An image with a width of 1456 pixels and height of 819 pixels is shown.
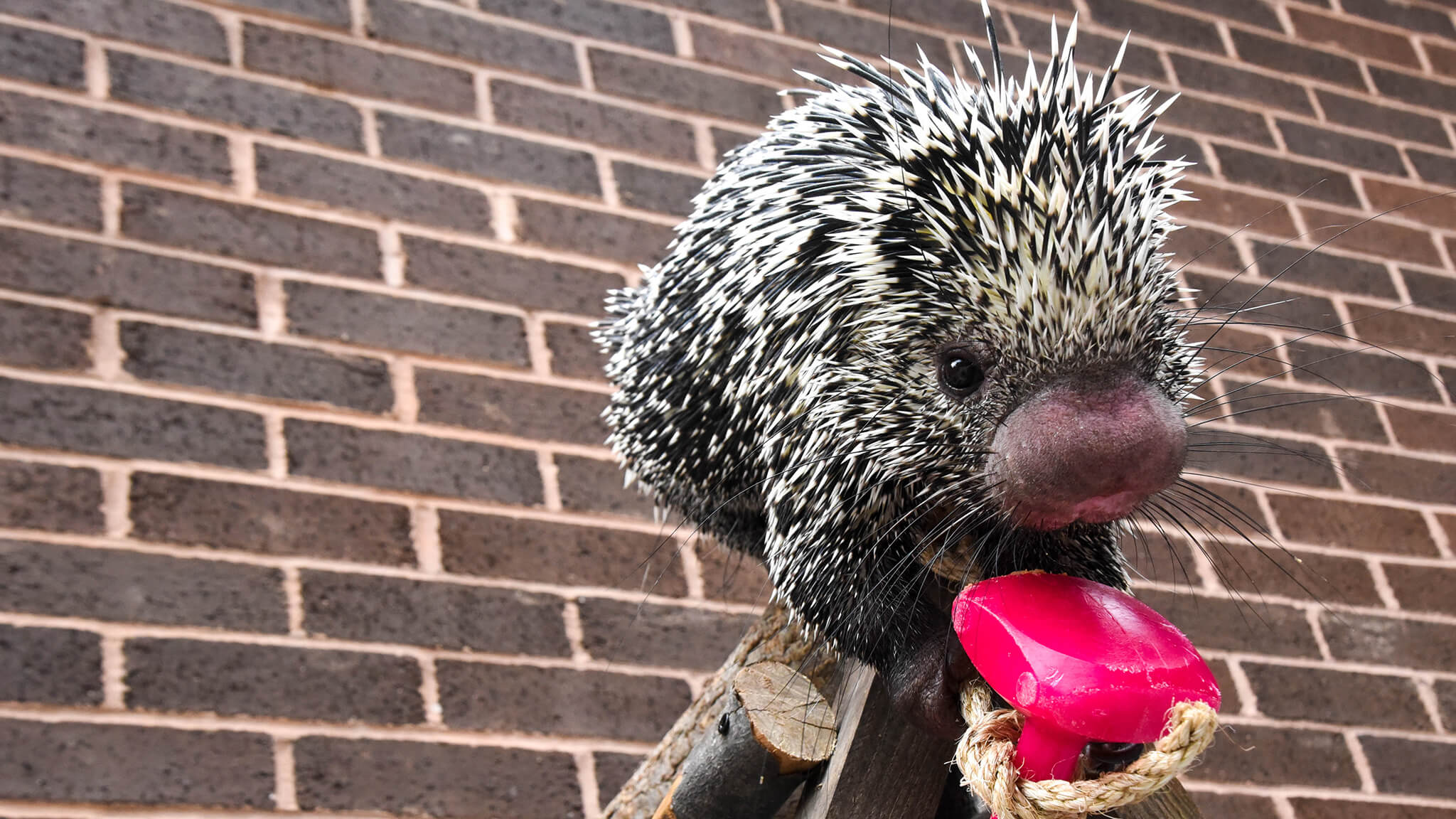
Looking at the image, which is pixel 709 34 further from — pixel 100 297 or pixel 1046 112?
pixel 1046 112

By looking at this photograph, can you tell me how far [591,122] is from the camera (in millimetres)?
1876

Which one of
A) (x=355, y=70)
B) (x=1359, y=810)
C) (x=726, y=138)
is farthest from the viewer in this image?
(x=726, y=138)

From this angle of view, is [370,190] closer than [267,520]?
Result: No

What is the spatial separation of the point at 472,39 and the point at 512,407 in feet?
1.82

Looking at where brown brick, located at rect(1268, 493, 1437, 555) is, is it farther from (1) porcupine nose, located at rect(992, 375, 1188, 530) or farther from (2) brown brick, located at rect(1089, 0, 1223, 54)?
(1) porcupine nose, located at rect(992, 375, 1188, 530)

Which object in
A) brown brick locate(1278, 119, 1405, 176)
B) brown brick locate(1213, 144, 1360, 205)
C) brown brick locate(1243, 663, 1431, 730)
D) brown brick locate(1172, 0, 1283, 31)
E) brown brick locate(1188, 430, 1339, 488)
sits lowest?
brown brick locate(1243, 663, 1431, 730)

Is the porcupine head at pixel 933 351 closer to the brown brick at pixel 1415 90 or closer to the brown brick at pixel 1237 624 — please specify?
the brown brick at pixel 1237 624

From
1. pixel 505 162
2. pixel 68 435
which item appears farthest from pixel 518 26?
pixel 68 435

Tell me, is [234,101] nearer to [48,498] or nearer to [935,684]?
[48,498]

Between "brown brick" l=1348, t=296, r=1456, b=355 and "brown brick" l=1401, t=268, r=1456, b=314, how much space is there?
0.09ft

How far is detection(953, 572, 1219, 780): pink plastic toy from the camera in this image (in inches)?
24.7

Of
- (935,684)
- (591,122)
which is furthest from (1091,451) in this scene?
(591,122)

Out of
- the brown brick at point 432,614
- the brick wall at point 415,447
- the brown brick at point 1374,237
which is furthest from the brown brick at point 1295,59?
the brown brick at point 432,614

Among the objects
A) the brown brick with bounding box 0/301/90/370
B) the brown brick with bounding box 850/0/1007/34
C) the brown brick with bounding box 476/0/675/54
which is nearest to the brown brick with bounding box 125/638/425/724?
the brown brick with bounding box 0/301/90/370
